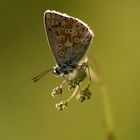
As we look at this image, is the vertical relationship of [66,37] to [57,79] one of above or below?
below

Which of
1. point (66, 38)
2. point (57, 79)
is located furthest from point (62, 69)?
point (57, 79)

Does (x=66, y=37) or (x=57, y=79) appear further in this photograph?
(x=57, y=79)

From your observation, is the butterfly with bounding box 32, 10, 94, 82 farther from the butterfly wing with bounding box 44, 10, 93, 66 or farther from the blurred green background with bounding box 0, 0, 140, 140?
the blurred green background with bounding box 0, 0, 140, 140

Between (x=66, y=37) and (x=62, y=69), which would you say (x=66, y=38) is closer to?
(x=66, y=37)

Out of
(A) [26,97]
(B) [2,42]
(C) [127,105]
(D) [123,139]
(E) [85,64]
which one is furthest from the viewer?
(B) [2,42]

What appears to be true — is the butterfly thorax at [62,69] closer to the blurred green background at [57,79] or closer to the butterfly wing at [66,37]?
the butterfly wing at [66,37]

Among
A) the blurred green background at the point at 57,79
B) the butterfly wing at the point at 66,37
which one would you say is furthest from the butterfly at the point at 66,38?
the blurred green background at the point at 57,79

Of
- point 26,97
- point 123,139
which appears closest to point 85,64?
point 123,139

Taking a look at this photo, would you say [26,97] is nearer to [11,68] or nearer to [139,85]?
[11,68]

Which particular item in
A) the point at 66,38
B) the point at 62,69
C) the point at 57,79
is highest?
the point at 57,79
